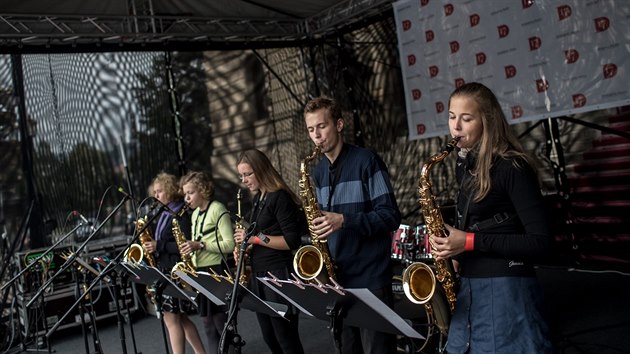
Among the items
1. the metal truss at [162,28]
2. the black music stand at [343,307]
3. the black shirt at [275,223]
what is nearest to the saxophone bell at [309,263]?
the black music stand at [343,307]

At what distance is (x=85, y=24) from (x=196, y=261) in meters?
3.85

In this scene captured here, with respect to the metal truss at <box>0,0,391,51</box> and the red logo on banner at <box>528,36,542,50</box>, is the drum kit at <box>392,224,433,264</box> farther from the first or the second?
the metal truss at <box>0,0,391,51</box>

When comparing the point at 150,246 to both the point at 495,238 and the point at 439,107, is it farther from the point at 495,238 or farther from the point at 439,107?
the point at 439,107

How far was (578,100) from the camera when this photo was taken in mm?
6102

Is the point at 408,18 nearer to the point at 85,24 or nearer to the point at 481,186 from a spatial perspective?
the point at 85,24

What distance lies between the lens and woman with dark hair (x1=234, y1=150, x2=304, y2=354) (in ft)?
12.2

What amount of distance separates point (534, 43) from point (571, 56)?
0.42 meters

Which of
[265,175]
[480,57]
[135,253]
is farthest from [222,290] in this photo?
[480,57]

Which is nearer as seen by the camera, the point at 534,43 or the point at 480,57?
the point at 534,43

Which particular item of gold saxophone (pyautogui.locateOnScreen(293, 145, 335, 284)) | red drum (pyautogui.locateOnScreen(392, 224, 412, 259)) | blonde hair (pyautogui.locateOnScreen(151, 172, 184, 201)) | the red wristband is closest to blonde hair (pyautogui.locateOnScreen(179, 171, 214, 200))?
blonde hair (pyautogui.locateOnScreen(151, 172, 184, 201))

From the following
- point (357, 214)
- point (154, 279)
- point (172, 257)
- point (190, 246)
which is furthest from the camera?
point (172, 257)

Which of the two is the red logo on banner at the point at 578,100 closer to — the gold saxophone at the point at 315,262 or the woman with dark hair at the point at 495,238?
the gold saxophone at the point at 315,262

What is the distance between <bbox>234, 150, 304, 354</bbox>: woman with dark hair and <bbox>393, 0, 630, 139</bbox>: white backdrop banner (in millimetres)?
3699

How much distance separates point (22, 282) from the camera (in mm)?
7254
